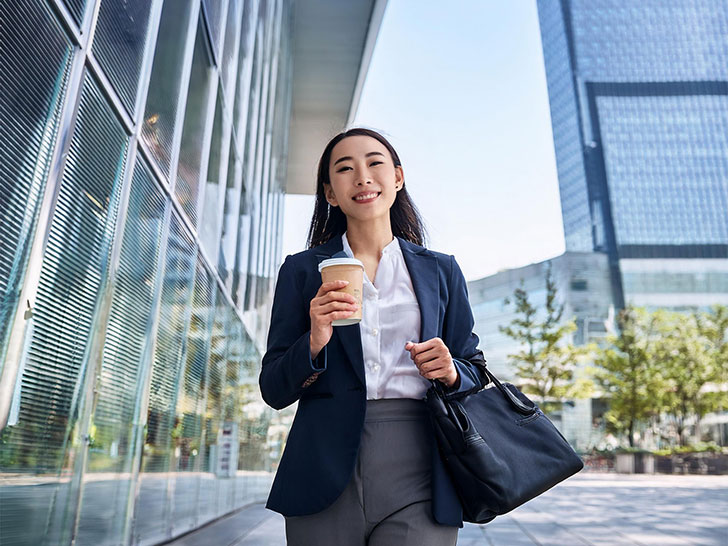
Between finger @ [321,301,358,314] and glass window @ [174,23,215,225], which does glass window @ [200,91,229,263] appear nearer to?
glass window @ [174,23,215,225]

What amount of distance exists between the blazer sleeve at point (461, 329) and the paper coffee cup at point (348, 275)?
0.28 meters

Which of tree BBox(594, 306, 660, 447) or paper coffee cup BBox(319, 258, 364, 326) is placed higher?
tree BBox(594, 306, 660, 447)

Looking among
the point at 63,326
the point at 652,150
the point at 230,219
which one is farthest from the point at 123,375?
the point at 652,150

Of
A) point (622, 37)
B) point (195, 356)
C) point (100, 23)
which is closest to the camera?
point (100, 23)

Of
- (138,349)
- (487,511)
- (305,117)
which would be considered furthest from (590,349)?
(487,511)

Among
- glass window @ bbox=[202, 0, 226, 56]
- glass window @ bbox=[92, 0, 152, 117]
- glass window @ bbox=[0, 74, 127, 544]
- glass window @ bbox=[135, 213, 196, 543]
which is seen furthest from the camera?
glass window @ bbox=[202, 0, 226, 56]

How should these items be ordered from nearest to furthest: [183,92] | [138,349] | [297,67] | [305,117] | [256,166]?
[138,349], [183,92], [256,166], [297,67], [305,117]

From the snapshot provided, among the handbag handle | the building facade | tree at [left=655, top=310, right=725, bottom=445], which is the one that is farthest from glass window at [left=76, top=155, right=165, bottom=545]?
tree at [left=655, top=310, right=725, bottom=445]

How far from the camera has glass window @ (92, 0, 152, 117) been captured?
2.10m

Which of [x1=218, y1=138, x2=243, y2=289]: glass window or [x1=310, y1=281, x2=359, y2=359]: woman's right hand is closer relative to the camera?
[x1=310, y1=281, x2=359, y2=359]: woman's right hand

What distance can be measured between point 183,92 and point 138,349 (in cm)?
157

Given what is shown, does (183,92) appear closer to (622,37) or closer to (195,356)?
(195,356)

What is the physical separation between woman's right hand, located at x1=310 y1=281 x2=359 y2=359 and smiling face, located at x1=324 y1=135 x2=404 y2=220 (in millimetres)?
358

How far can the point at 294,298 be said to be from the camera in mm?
1320
